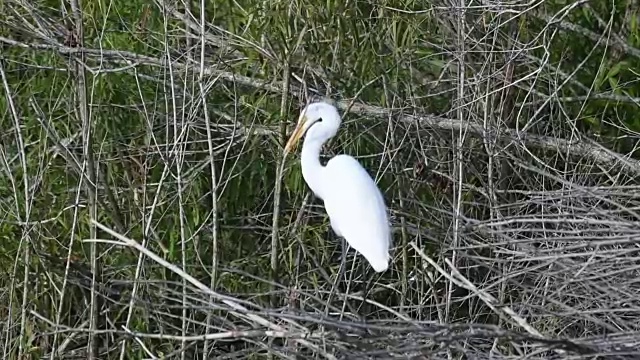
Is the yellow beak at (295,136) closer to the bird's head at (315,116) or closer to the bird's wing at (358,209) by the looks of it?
the bird's head at (315,116)

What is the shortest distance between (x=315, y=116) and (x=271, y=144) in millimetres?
497

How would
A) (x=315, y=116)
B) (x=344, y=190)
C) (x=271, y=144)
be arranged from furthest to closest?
(x=271, y=144) → (x=344, y=190) → (x=315, y=116)

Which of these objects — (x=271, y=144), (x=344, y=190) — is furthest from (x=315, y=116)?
(x=271, y=144)

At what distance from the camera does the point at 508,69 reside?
10.1ft

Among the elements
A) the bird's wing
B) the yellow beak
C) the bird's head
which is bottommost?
the bird's wing

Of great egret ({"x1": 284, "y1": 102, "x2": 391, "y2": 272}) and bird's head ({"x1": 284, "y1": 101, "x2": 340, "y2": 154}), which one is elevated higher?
bird's head ({"x1": 284, "y1": 101, "x2": 340, "y2": 154})

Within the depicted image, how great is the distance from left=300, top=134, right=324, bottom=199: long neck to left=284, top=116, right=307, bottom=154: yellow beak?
0.13ft

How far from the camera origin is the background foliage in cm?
305

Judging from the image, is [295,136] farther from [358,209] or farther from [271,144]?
[271,144]

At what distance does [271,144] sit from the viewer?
11.3ft

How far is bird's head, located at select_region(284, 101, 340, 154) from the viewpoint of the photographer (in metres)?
2.94

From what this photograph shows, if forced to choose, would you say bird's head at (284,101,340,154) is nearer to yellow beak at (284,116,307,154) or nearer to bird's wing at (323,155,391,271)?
yellow beak at (284,116,307,154)

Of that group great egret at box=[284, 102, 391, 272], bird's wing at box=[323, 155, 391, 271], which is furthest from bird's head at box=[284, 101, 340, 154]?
bird's wing at box=[323, 155, 391, 271]

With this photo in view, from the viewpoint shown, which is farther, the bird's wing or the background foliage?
the background foliage
